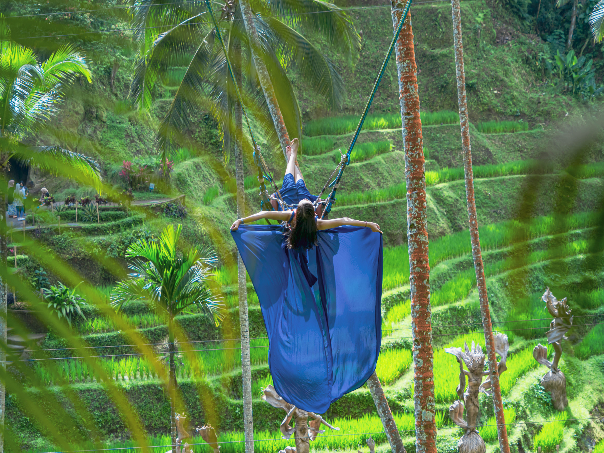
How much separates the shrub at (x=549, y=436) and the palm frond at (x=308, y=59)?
17.3ft

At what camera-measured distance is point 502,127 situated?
1536 cm

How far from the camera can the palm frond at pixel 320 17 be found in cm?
632

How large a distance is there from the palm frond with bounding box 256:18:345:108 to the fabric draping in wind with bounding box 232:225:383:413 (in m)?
4.39

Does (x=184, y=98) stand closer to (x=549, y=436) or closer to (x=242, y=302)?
(x=242, y=302)

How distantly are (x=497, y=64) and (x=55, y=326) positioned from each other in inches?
677

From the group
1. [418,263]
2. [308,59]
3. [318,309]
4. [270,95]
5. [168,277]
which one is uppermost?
[308,59]

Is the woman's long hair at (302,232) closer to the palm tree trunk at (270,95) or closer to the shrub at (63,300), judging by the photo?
the palm tree trunk at (270,95)

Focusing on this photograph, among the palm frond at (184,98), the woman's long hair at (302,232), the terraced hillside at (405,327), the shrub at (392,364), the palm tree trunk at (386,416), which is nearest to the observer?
the woman's long hair at (302,232)

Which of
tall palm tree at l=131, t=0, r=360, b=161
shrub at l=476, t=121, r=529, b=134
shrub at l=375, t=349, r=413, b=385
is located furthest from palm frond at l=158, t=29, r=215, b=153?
shrub at l=476, t=121, r=529, b=134

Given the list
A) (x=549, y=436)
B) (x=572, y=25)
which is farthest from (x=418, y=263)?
(x=572, y=25)

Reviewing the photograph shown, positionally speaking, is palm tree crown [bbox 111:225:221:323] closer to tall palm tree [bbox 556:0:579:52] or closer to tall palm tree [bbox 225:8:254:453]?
tall palm tree [bbox 225:8:254:453]

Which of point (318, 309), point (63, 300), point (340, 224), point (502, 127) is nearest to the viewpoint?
point (318, 309)

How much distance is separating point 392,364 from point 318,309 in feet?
23.7

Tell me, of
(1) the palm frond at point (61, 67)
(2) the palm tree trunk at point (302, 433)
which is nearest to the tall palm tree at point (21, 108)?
(1) the palm frond at point (61, 67)
